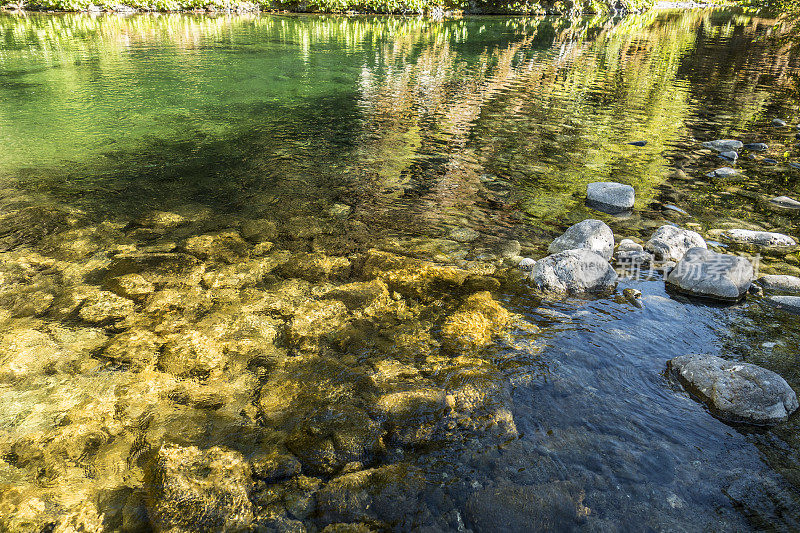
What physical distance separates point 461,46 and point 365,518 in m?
31.5

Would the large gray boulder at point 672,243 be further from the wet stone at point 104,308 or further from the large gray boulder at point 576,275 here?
the wet stone at point 104,308

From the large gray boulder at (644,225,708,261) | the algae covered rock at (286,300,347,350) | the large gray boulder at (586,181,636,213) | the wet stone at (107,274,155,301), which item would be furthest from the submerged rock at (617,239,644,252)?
the wet stone at (107,274,155,301)

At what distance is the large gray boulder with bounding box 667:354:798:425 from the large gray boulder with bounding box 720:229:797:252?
3285 mm

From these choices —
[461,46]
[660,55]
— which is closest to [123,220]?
[461,46]

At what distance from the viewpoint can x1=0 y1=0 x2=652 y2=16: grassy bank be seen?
1711 inches

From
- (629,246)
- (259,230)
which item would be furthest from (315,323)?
(629,246)

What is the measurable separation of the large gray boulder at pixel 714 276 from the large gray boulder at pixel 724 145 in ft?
21.8

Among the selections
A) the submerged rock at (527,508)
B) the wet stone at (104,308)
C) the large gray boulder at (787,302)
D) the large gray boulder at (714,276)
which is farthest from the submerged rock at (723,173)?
the wet stone at (104,308)

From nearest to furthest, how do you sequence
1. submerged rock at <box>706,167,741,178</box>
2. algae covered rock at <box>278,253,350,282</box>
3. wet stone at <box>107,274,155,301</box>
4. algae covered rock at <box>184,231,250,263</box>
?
1. wet stone at <box>107,274,155,301</box>
2. algae covered rock at <box>278,253,350,282</box>
3. algae covered rock at <box>184,231,250,263</box>
4. submerged rock at <box>706,167,741,178</box>

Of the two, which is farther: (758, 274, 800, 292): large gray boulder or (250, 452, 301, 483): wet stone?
(758, 274, 800, 292): large gray boulder

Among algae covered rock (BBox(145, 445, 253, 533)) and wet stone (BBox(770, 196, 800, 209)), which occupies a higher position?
wet stone (BBox(770, 196, 800, 209))

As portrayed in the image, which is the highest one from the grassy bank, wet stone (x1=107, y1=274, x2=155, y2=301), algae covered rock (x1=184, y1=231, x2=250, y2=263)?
the grassy bank

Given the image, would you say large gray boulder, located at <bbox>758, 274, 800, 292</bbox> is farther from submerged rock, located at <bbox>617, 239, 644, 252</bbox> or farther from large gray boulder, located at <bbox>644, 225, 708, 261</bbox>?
submerged rock, located at <bbox>617, 239, 644, 252</bbox>

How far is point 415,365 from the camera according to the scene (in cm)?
420
